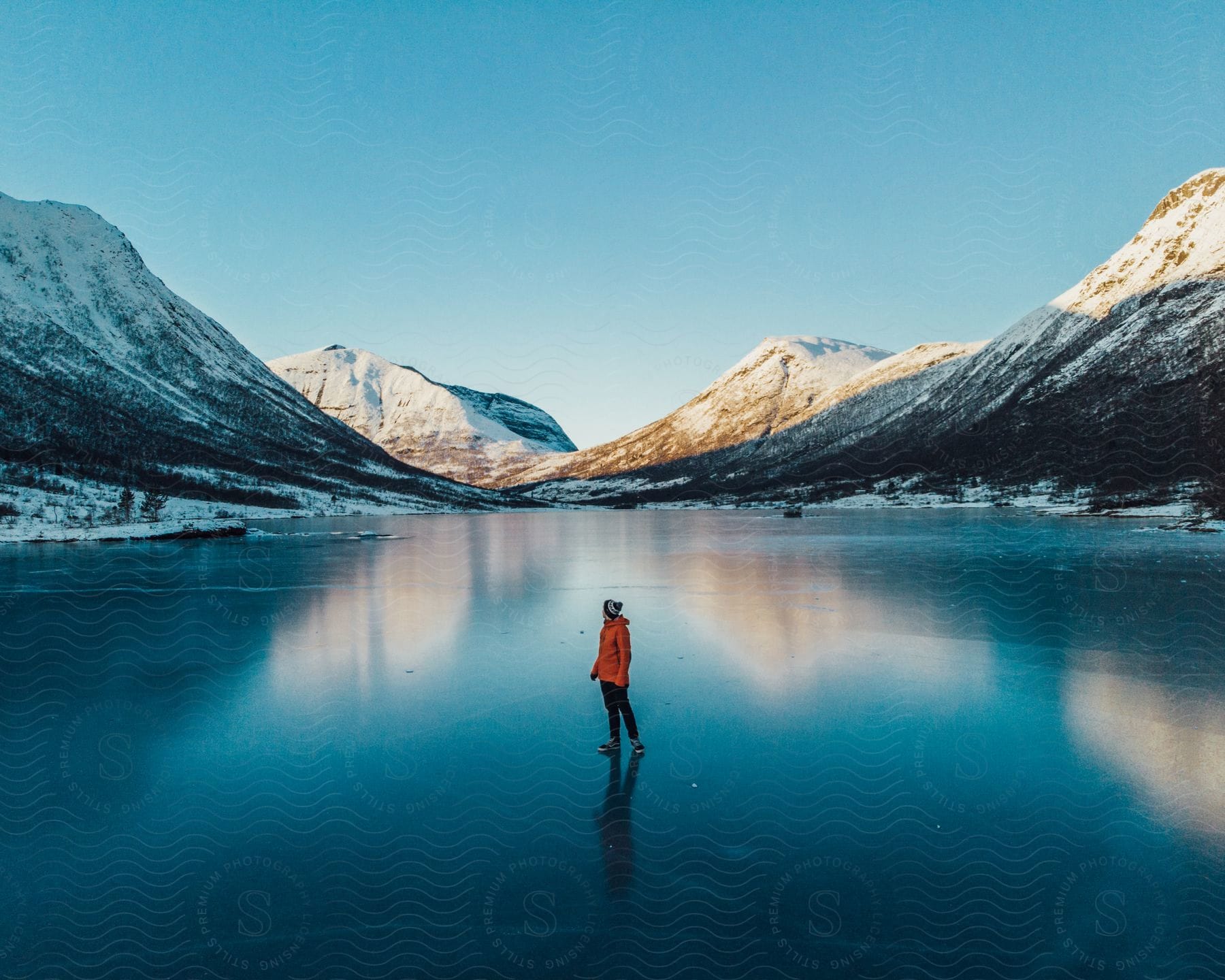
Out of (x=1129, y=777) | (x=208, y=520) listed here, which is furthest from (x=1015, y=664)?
(x=208, y=520)

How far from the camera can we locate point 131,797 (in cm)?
789

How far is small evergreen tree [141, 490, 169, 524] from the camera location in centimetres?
6850

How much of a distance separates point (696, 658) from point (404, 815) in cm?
819

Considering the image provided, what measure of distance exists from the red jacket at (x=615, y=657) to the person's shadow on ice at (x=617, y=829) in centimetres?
102

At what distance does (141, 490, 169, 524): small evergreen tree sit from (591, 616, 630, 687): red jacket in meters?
67.8

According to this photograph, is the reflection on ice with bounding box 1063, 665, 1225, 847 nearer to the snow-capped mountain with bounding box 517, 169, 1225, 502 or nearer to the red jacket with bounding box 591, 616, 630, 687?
the red jacket with bounding box 591, 616, 630, 687

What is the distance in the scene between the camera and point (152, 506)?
7306 cm

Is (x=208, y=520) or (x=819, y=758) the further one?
(x=208, y=520)

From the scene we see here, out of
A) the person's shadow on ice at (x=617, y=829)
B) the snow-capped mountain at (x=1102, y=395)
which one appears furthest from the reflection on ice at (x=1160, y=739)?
the snow-capped mountain at (x=1102, y=395)

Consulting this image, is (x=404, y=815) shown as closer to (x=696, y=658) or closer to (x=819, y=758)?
(x=819, y=758)

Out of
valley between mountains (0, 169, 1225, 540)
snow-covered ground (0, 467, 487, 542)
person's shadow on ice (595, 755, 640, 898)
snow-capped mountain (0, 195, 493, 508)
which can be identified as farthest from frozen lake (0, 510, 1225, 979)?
snow-capped mountain (0, 195, 493, 508)

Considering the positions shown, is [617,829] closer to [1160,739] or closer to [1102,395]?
[1160,739]

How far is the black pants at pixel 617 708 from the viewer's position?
912 cm

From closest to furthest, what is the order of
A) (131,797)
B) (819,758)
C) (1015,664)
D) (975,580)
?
(131,797), (819,758), (1015,664), (975,580)
